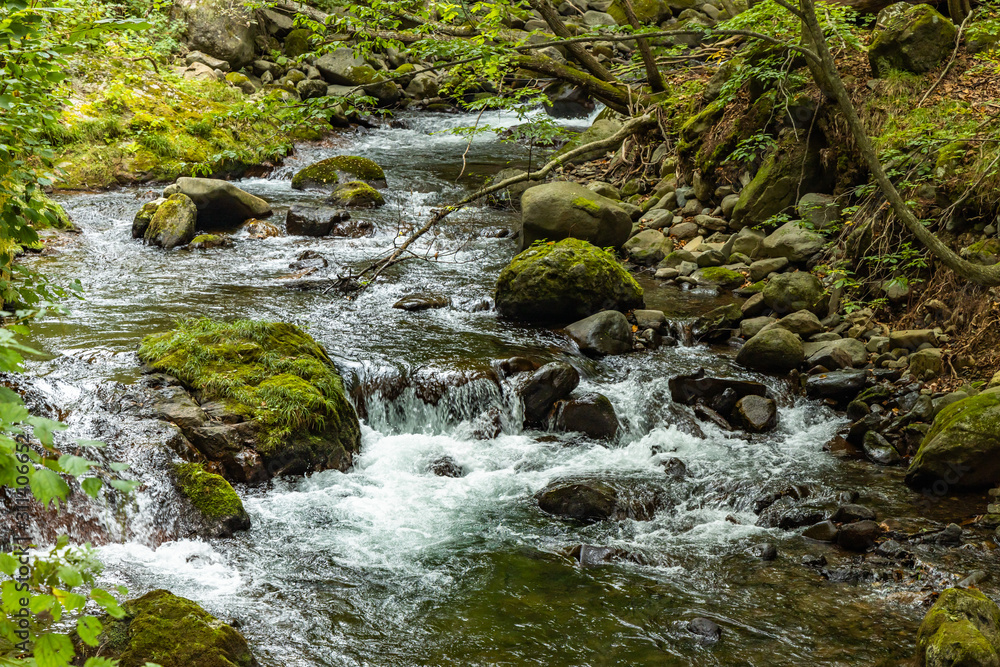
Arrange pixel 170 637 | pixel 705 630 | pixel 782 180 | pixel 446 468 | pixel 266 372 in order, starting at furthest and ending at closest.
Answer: pixel 782 180
pixel 266 372
pixel 446 468
pixel 705 630
pixel 170 637

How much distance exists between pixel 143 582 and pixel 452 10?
21.3 ft

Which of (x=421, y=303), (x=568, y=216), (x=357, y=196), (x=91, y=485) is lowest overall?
(x=421, y=303)

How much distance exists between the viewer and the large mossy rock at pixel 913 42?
972 centimetres

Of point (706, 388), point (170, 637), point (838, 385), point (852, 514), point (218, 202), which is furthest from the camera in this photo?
point (218, 202)

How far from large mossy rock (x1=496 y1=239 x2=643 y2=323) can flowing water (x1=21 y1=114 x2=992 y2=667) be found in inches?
15.6

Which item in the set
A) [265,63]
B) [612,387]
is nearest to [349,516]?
[612,387]

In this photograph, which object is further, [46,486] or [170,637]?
[170,637]

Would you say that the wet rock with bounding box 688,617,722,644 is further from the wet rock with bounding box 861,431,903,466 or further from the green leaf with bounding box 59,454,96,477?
the green leaf with bounding box 59,454,96,477

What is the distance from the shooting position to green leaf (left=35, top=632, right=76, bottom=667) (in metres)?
1.81

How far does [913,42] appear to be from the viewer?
980 centimetres

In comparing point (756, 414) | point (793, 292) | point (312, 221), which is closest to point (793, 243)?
point (793, 292)

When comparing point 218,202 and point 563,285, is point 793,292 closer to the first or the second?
point 563,285

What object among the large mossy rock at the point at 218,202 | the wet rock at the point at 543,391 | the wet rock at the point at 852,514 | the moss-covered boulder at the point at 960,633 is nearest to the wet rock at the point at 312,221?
the large mossy rock at the point at 218,202

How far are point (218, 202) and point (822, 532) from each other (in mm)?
10738
